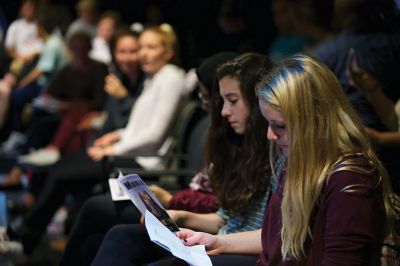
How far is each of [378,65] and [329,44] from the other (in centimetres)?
27

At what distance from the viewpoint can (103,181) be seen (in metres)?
4.01

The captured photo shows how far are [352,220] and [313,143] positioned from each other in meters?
0.21

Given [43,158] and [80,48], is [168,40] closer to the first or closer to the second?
[43,158]

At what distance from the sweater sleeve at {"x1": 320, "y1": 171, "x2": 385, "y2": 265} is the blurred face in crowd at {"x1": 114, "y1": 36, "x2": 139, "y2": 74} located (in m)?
3.20

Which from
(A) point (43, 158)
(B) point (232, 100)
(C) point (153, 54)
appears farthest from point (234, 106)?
(A) point (43, 158)

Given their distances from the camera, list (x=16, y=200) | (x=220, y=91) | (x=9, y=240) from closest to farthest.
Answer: (x=220, y=91)
(x=9, y=240)
(x=16, y=200)

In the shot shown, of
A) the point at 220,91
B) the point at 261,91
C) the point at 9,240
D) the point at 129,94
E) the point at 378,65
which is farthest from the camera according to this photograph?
the point at 129,94

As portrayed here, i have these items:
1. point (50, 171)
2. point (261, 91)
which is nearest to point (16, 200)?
point (50, 171)

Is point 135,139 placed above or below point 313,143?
below

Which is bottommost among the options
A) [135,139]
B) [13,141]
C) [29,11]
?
[13,141]

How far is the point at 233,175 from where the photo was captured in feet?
8.76

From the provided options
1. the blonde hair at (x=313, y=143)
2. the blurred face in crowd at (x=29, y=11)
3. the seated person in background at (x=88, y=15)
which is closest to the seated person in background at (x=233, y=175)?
the blonde hair at (x=313, y=143)

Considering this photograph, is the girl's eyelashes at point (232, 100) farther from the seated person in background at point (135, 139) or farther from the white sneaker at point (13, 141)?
the white sneaker at point (13, 141)

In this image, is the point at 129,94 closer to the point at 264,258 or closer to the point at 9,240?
the point at 9,240
